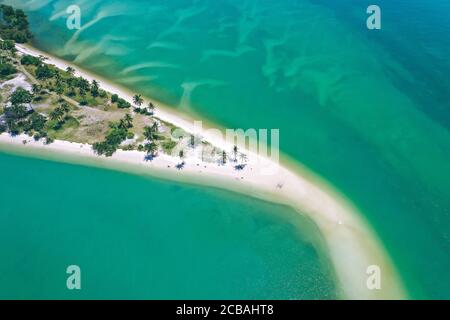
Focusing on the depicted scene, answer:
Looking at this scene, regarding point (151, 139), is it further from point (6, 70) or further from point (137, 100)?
point (6, 70)

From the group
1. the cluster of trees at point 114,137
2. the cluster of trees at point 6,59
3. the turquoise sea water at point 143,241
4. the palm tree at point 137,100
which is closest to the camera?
the turquoise sea water at point 143,241

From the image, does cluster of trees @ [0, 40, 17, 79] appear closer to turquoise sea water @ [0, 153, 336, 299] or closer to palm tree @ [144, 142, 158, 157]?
turquoise sea water @ [0, 153, 336, 299]

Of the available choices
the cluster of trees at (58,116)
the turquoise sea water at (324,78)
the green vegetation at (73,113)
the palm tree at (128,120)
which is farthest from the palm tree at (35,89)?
the palm tree at (128,120)

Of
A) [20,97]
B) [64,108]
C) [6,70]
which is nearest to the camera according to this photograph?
[64,108]

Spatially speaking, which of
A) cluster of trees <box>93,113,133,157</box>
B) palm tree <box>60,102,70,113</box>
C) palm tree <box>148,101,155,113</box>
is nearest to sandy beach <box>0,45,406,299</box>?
cluster of trees <box>93,113,133,157</box>

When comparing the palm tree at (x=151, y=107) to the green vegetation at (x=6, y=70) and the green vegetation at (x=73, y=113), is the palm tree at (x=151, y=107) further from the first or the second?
the green vegetation at (x=6, y=70)

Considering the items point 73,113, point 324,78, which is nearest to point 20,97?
point 73,113
